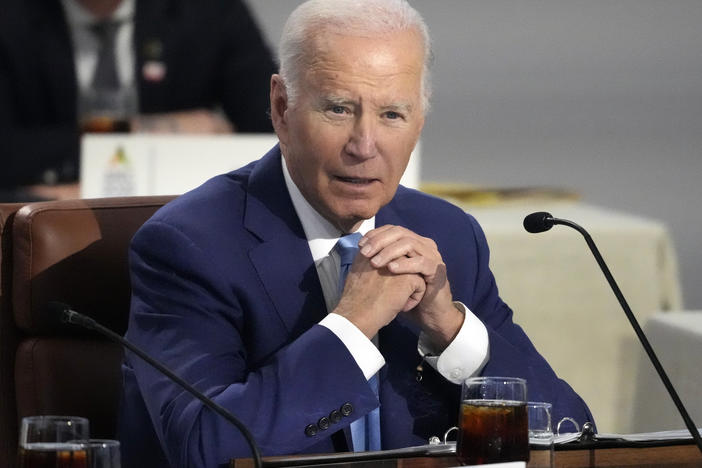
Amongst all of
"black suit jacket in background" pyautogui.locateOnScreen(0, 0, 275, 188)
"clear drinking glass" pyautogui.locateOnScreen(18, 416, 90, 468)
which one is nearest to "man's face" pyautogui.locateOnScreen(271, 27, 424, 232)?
"clear drinking glass" pyautogui.locateOnScreen(18, 416, 90, 468)

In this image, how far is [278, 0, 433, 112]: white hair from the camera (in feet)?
6.14

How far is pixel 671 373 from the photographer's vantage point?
2908 millimetres

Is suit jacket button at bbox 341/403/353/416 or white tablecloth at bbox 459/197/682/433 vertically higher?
white tablecloth at bbox 459/197/682/433

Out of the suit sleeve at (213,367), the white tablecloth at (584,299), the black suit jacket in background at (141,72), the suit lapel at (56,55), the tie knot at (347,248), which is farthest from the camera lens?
the suit lapel at (56,55)

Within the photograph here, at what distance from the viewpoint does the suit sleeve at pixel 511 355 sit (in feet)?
6.45

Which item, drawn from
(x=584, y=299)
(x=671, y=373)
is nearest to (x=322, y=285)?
(x=671, y=373)

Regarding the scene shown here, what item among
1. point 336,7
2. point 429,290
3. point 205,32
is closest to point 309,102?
point 336,7

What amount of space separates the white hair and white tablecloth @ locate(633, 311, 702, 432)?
1.19 meters

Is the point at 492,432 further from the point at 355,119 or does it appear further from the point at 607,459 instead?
the point at 355,119

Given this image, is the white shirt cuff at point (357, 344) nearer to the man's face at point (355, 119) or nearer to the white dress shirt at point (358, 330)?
the white dress shirt at point (358, 330)

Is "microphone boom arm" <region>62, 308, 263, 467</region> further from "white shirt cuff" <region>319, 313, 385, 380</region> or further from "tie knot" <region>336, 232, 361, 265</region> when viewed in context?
"tie knot" <region>336, 232, 361, 265</region>

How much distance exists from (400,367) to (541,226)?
32 centimetres

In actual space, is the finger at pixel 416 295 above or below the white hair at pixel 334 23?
below

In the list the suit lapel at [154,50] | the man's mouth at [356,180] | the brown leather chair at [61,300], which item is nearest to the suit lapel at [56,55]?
the suit lapel at [154,50]
